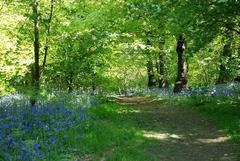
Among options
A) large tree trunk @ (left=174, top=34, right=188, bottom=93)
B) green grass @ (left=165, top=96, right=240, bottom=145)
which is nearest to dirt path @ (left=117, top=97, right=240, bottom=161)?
green grass @ (left=165, top=96, right=240, bottom=145)

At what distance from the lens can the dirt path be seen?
31.7ft

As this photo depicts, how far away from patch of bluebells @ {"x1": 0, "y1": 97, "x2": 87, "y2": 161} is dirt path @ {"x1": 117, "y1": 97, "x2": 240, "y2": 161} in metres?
2.33

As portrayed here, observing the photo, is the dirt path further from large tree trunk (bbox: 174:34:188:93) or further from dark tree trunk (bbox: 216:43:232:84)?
large tree trunk (bbox: 174:34:188:93)

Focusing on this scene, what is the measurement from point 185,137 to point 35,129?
15.6ft

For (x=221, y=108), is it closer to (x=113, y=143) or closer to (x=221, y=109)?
(x=221, y=109)

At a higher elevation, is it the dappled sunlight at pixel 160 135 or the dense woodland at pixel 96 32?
the dense woodland at pixel 96 32

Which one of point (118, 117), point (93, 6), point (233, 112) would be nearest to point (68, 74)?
point (93, 6)

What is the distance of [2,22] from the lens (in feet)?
57.2

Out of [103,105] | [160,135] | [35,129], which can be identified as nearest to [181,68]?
[103,105]

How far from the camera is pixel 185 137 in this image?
464 inches

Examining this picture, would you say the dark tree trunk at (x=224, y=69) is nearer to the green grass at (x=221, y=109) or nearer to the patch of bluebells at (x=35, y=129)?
the green grass at (x=221, y=109)

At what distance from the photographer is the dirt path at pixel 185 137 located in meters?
9.67

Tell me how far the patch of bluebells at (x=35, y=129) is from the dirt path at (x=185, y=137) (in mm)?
2330

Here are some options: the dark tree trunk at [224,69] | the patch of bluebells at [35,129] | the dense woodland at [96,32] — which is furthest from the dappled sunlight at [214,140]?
the dark tree trunk at [224,69]
